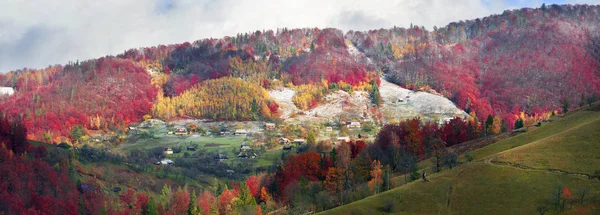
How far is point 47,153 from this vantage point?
588ft

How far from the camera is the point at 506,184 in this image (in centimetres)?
10638

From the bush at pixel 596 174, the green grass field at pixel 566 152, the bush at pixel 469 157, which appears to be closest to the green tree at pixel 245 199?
the bush at pixel 469 157

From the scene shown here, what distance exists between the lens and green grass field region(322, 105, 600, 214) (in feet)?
328

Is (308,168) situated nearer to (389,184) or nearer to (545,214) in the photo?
(389,184)

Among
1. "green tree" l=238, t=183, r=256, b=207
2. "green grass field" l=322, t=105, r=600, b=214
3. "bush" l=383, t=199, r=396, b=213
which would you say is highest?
"green grass field" l=322, t=105, r=600, b=214

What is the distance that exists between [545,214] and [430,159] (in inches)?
2136

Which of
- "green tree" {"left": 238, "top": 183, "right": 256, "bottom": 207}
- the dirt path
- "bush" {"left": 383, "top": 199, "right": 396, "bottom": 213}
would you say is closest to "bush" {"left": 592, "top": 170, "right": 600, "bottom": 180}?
the dirt path

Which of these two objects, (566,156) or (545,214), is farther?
(566,156)

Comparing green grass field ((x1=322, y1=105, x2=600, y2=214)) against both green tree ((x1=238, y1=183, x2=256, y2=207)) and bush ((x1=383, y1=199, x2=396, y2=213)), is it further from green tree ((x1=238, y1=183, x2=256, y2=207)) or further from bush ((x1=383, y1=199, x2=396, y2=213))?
green tree ((x1=238, y1=183, x2=256, y2=207))

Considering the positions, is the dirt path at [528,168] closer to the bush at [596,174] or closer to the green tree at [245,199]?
the bush at [596,174]

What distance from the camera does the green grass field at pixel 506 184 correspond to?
3942 inches

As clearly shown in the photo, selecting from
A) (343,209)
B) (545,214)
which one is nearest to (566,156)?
(545,214)

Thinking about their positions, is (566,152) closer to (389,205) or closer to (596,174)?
(596,174)

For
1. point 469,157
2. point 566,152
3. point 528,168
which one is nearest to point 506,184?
point 528,168
